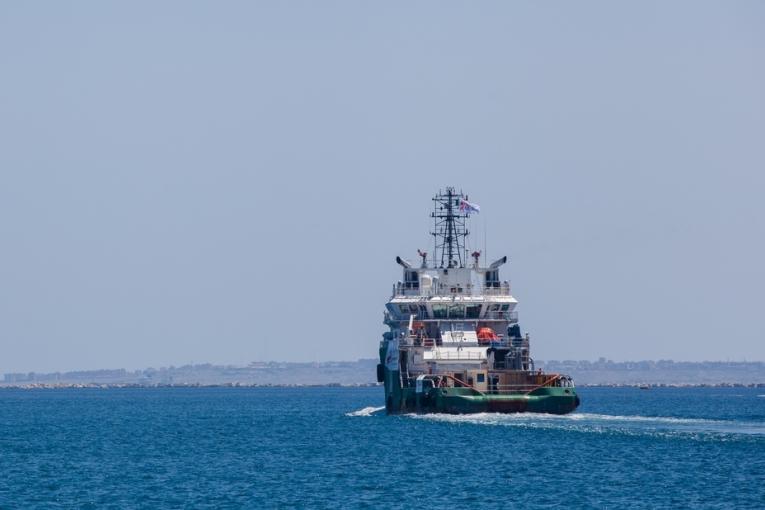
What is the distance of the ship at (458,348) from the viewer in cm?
8350

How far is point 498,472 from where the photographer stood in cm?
5816

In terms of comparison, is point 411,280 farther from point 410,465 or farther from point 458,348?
point 410,465

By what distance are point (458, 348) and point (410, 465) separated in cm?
2670

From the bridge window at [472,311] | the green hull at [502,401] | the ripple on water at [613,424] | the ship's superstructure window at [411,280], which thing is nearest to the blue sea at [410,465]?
the ripple on water at [613,424]

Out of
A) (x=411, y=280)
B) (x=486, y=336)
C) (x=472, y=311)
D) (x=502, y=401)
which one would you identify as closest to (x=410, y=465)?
(x=502, y=401)

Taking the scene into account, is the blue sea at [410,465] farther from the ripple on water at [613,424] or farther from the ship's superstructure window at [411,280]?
the ship's superstructure window at [411,280]

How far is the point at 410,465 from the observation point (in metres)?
61.3

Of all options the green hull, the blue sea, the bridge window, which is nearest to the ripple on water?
the blue sea

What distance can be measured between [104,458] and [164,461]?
165 inches

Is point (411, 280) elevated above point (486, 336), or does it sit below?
above

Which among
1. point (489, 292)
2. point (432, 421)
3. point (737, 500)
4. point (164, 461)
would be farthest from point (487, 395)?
point (737, 500)

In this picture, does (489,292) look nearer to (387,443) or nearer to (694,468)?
(387,443)

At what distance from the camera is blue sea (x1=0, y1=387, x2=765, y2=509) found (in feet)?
168

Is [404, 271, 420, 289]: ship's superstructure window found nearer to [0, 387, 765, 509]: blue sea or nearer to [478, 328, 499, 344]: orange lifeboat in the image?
[478, 328, 499, 344]: orange lifeboat
